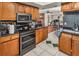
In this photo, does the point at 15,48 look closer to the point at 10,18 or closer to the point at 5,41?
the point at 5,41

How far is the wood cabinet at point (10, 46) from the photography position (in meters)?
1.96

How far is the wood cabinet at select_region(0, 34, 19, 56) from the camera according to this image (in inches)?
77.3

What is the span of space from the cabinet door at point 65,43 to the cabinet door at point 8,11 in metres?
1.38

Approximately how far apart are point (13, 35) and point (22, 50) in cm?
54

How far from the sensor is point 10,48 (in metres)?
2.14

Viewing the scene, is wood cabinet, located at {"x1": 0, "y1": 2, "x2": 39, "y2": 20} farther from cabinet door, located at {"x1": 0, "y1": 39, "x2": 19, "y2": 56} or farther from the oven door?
cabinet door, located at {"x1": 0, "y1": 39, "x2": 19, "y2": 56}

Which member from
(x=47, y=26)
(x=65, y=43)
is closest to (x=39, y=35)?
(x=47, y=26)

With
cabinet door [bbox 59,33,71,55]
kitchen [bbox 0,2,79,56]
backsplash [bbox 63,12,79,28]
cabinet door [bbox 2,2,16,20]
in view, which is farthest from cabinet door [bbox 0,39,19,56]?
backsplash [bbox 63,12,79,28]

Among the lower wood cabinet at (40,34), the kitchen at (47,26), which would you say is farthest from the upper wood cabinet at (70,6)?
the lower wood cabinet at (40,34)

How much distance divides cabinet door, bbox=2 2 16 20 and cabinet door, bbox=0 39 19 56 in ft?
1.86

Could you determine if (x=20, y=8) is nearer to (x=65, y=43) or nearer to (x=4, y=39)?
(x=4, y=39)

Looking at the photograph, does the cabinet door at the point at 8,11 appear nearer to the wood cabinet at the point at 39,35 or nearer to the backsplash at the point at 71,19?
the wood cabinet at the point at 39,35

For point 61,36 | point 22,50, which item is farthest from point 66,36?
point 22,50

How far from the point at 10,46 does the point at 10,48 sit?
45 millimetres
